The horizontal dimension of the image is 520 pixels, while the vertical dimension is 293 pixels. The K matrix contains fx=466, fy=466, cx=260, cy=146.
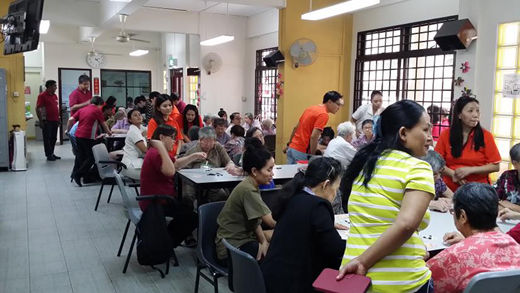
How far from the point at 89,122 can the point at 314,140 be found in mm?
4005

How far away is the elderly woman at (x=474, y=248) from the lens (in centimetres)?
186

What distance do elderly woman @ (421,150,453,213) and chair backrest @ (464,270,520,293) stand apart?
140 centimetres

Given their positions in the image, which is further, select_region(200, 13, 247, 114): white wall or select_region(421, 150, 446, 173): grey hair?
select_region(200, 13, 247, 114): white wall

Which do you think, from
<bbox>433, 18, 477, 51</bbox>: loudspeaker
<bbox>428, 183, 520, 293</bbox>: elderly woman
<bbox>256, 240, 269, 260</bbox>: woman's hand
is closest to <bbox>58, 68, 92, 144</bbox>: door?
<bbox>433, 18, 477, 51</bbox>: loudspeaker

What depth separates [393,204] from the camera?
1.63 m

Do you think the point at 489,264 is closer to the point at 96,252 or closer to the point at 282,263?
the point at 282,263

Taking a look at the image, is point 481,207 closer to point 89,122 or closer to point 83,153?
point 89,122

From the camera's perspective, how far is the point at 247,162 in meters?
3.05

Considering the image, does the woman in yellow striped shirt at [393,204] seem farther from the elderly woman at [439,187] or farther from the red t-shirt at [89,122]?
the red t-shirt at [89,122]

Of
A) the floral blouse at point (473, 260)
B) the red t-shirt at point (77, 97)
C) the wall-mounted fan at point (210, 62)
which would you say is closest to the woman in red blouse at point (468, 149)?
the floral blouse at point (473, 260)

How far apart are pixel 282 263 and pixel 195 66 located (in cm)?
1072

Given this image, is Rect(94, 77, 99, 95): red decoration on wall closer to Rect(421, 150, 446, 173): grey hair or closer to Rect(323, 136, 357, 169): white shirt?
Rect(323, 136, 357, 169): white shirt

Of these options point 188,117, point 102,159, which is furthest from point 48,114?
point 188,117

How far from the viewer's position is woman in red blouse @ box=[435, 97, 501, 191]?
3590mm
